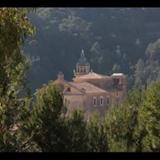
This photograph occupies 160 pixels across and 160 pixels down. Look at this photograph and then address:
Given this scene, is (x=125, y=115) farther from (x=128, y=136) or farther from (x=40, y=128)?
(x=40, y=128)

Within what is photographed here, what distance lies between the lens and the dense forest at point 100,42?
2015 inches

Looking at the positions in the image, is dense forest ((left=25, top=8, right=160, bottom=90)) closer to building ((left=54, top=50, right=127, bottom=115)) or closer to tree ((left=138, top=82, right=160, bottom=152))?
building ((left=54, top=50, right=127, bottom=115))

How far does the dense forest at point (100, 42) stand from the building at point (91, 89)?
1744mm

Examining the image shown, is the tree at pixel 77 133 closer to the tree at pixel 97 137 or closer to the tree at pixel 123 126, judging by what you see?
the tree at pixel 97 137

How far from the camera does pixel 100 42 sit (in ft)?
186

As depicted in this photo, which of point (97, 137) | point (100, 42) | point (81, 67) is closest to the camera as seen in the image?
point (97, 137)

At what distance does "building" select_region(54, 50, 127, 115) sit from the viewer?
4406 centimetres

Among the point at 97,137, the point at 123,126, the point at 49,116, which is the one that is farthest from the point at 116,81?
the point at 49,116

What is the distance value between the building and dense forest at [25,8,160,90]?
1744 millimetres

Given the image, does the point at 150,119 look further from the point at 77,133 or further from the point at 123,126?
the point at 77,133

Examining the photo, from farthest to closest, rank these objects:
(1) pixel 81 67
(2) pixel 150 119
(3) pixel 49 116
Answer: (1) pixel 81 67 < (2) pixel 150 119 < (3) pixel 49 116

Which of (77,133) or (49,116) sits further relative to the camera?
(77,133)

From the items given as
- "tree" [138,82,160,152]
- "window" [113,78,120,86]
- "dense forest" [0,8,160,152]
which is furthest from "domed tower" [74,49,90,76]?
"tree" [138,82,160,152]

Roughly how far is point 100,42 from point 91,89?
39.2 ft
